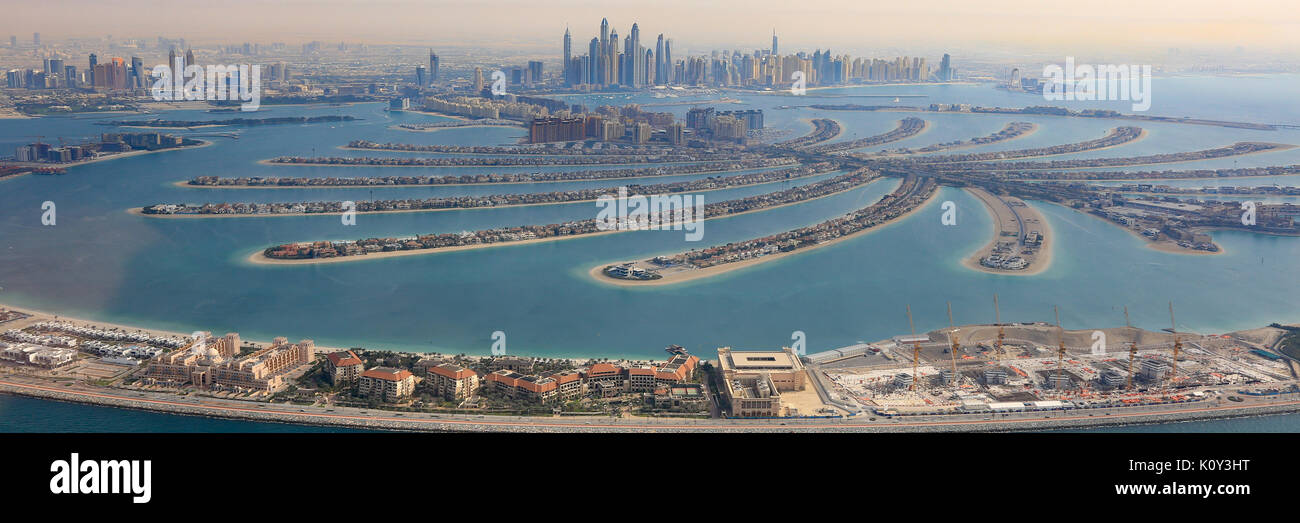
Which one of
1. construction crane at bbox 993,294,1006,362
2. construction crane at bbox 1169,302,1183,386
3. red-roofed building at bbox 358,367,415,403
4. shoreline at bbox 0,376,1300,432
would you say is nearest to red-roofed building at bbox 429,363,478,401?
red-roofed building at bbox 358,367,415,403

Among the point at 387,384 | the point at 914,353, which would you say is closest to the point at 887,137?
the point at 914,353

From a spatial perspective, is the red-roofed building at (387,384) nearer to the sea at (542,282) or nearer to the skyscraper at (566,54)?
the sea at (542,282)

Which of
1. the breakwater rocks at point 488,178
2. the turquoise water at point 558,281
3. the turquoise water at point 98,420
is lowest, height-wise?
the turquoise water at point 98,420
